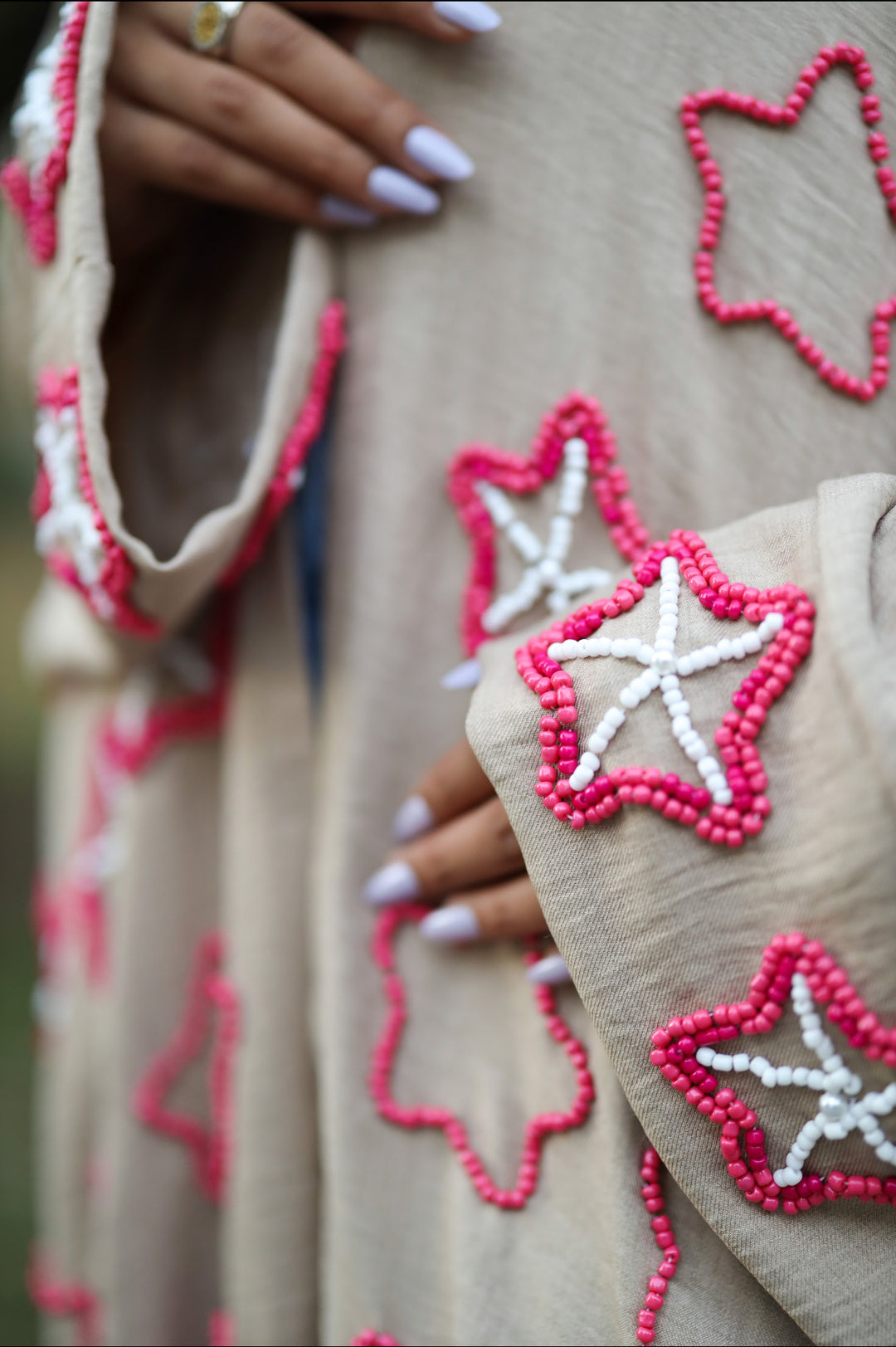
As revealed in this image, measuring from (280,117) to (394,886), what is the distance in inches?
17.5

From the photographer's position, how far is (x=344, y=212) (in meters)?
0.56

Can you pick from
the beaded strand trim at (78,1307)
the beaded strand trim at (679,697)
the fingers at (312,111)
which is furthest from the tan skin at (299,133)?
the beaded strand trim at (78,1307)

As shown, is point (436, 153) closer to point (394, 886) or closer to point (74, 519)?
point (74, 519)

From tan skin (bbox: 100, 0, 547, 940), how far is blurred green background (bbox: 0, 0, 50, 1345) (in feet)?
0.80

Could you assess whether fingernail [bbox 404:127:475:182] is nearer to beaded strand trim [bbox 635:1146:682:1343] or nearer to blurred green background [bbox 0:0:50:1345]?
blurred green background [bbox 0:0:50:1345]

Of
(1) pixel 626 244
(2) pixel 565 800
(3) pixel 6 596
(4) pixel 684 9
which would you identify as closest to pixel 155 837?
(2) pixel 565 800

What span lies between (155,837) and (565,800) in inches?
16.9

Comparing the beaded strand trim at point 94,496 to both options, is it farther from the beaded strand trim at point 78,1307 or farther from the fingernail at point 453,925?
the beaded strand trim at point 78,1307

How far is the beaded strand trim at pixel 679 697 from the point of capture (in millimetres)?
382

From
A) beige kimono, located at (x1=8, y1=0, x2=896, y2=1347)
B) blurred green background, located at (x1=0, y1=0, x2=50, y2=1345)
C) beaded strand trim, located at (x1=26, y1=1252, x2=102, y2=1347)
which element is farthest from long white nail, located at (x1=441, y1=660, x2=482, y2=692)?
beaded strand trim, located at (x1=26, y1=1252, x2=102, y2=1347)

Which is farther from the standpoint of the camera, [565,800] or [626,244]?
[626,244]

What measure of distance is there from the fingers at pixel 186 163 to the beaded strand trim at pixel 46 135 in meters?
0.03

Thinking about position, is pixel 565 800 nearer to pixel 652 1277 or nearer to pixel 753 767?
pixel 753 767

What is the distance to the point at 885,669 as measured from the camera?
35 cm
